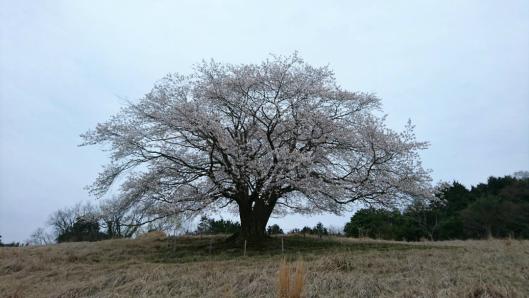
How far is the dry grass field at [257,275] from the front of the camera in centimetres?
854

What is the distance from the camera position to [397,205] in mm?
19250

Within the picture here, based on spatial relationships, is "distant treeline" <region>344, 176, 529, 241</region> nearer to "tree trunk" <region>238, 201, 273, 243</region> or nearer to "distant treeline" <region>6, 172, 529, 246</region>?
"distant treeline" <region>6, 172, 529, 246</region>

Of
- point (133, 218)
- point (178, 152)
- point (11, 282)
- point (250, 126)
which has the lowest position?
point (11, 282)

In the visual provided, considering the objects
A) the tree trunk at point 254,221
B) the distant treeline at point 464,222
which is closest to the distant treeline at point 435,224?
the distant treeline at point 464,222

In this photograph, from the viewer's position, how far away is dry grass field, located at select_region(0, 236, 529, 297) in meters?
8.54

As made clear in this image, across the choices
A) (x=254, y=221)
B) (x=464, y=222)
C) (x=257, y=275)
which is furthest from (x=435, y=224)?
(x=257, y=275)

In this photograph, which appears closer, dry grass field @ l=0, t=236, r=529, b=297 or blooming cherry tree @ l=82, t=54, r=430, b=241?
dry grass field @ l=0, t=236, r=529, b=297

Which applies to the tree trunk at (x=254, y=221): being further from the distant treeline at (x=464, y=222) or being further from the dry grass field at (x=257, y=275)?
the distant treeline at (x=464, y=222)

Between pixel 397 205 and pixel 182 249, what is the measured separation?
30.2 ft

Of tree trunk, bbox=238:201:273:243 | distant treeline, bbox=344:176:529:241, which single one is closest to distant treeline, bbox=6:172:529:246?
distant treeline, bbox=344:176:529:241

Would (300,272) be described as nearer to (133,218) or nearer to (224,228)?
(133,218)

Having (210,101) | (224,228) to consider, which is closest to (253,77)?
(210,101)

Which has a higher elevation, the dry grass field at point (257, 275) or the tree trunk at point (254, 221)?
the tree trunk at point (254, 221)

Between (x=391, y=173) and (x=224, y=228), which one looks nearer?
(x=391, y=173)
